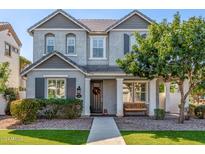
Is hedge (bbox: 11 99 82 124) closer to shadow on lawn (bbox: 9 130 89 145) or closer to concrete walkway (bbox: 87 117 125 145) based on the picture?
concrete walkway (bbox: 87 117 125 145)

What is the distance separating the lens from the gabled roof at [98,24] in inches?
1014

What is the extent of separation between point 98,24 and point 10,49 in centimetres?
986

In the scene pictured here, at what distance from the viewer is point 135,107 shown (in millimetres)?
24516

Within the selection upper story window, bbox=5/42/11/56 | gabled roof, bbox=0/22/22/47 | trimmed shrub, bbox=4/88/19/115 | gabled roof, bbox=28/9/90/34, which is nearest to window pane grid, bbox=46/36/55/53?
gabled roof, bbox=28/9/90/34

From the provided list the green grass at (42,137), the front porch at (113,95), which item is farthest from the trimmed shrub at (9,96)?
the green grass at (42,137)

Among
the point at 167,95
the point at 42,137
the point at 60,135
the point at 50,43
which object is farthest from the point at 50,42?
the point at 42,137

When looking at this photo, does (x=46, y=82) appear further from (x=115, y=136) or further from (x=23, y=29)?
(x=115, y=136)

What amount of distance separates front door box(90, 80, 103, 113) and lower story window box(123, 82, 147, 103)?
77.4 inches

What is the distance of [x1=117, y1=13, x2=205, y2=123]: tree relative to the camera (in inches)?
681

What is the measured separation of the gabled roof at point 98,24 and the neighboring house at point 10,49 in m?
7.74

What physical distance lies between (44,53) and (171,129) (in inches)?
497

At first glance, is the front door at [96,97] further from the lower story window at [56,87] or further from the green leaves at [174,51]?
the green leaves at [174,51]

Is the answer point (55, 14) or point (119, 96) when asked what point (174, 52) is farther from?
point (55, 14)

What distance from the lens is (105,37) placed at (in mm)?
25344
